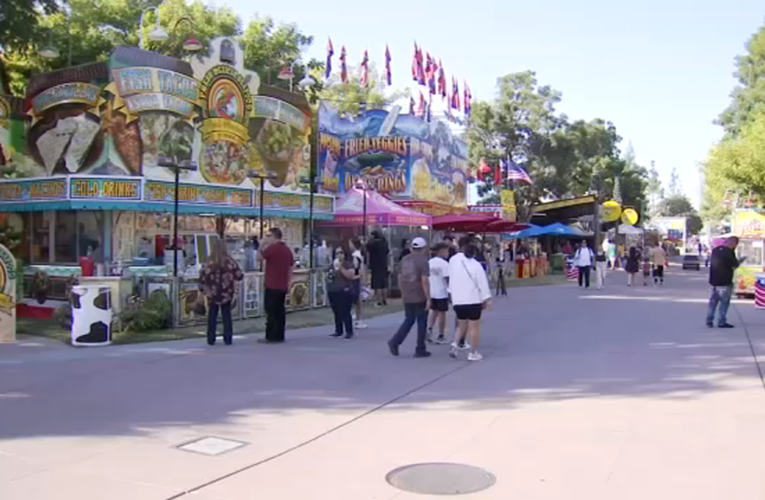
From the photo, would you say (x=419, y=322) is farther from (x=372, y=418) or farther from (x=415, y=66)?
(x=415, y=66)

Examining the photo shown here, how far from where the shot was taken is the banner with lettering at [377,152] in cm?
2764

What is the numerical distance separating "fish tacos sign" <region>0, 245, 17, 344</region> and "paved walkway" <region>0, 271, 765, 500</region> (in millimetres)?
417

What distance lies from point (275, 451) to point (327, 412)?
4.65 ft

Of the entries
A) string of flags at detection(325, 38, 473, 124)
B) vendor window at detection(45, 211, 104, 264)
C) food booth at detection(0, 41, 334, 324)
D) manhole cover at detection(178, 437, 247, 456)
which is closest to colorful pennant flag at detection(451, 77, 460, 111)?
string of flags at detection(325, 38, 473, 124)

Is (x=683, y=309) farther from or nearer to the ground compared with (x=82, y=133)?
nearer to the ground

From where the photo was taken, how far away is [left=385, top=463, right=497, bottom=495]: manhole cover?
525 centimetres

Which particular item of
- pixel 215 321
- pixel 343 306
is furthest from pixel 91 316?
pixel 343 306

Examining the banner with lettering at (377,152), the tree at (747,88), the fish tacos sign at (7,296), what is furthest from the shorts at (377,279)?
the tree at (747,88)

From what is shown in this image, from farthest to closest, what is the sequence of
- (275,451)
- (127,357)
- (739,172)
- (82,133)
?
1. (739,172)
2. (82,133)
3. (127,357)
4. (275,451)

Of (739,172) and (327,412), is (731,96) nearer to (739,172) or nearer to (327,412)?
(739,172)

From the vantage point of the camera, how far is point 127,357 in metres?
10.7

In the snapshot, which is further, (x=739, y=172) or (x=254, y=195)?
(x=739, y=172)

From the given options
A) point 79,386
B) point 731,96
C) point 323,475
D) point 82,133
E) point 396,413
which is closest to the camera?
point 323,475

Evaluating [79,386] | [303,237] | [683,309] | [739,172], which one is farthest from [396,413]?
[739,172]
